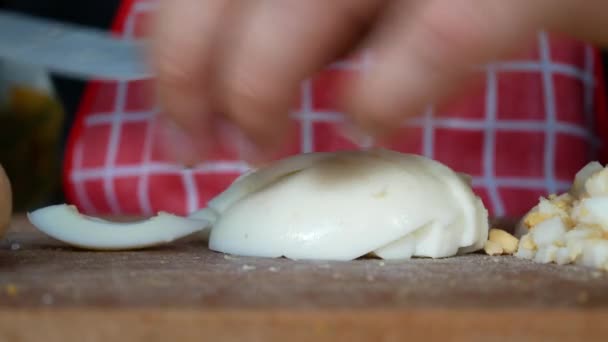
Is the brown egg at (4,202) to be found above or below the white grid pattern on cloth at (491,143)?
below

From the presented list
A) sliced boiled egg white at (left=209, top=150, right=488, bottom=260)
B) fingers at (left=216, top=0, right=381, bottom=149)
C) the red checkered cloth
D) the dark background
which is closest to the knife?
the red checkered cloth

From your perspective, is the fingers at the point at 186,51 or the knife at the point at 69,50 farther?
the knife at the point at 69,50

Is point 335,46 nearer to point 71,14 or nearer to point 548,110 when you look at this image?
point 548,110

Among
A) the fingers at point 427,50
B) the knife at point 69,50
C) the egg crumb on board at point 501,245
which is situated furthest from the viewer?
the knife at point 69,50

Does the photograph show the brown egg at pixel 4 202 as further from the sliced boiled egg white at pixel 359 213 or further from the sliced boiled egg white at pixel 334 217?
the sliced boiled egg white at pixel 359 213

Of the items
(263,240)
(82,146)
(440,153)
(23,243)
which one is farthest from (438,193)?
(82,146)

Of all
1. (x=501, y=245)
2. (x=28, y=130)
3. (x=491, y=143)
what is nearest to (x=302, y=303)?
(x=501, y=245)

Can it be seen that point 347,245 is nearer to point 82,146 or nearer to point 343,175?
point 343,175

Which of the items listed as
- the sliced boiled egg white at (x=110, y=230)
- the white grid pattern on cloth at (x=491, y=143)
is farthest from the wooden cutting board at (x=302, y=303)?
the white grid pattern on cloth at (x=491, y=143)
